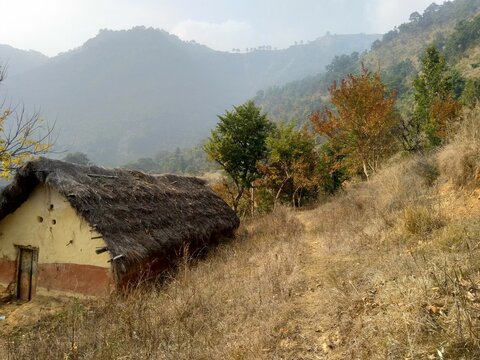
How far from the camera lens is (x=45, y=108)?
447 feet

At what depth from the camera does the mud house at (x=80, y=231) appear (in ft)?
24.4

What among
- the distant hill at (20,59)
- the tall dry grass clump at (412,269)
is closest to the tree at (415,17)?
the tall dry grass clump at (412,269)

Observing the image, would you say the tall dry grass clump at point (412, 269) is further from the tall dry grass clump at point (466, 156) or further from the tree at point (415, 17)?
the tree at point (415, 17)

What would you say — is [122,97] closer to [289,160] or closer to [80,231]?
[289,160]

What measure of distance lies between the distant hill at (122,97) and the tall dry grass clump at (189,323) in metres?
107

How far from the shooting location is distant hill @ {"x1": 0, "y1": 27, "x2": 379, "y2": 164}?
123 metres

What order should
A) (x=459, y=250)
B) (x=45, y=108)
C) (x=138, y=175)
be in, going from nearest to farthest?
(x=459, y=250)
(x=138, y=175)
(x=45, y=108)

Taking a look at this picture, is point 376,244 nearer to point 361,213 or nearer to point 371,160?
point 361,213

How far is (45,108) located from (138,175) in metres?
150

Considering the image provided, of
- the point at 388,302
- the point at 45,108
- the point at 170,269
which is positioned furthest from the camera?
the point at 45,108

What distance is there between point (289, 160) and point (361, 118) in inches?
223

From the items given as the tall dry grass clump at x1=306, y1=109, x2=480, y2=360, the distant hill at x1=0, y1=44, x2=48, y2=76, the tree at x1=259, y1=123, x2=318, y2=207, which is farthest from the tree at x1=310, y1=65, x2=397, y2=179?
the distant hill at x1=0, y1=44, x2=48, y2=76

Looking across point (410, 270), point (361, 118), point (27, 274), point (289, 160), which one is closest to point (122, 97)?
point (289, 160)

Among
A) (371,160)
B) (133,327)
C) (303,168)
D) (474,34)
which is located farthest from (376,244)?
(474,34)
